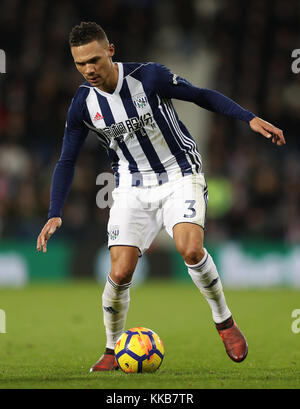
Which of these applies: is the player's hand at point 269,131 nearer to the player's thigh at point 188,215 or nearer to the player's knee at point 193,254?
the player's thigh at point 188,215

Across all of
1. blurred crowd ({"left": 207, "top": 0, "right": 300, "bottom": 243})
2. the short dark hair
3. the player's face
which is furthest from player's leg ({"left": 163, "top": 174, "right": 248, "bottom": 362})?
blurred crowd ({"left": 207, "top": 0, "right": 300, "bottom": 243})

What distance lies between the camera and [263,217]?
46.3ft

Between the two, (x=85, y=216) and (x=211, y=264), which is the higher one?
(x=211, y=264)

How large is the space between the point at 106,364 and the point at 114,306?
39cm

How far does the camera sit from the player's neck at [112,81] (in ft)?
17.4

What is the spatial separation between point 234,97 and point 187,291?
19.1 ft

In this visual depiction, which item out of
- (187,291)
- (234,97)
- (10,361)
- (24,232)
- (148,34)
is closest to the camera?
(10,361)

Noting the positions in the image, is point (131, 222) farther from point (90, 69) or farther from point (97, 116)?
point (90, 69)

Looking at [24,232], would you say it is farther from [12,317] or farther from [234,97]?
[234,97]

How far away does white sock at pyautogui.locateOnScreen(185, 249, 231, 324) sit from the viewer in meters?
5.17

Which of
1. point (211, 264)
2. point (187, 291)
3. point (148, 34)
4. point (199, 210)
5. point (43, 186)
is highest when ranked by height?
point (148, 34)

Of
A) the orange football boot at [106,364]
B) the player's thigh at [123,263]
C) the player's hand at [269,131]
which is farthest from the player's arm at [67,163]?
the player's hand at [269,131]

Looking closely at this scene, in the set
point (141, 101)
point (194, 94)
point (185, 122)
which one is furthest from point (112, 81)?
point (185, 122)
